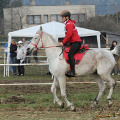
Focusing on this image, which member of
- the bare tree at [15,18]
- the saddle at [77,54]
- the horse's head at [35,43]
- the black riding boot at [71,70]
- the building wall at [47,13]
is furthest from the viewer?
the building wall at [47,13]

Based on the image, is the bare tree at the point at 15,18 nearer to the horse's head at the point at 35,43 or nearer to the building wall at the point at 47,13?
the building wall at the point at 47,13

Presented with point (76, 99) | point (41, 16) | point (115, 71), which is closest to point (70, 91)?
point (76, 99)

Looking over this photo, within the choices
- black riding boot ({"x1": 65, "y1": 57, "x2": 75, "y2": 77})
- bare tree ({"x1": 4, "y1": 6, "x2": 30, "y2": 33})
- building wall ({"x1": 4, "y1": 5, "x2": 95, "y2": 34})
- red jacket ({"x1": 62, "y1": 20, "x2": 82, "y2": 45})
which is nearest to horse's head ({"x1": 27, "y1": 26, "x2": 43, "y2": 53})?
red jacket ({"x1": 62, "y1": 20, "x2": 82, "y2": 45})

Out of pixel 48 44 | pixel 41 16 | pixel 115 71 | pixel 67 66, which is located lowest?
pixel 115 71

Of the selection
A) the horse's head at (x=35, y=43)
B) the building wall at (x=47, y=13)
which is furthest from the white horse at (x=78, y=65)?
the building wall at (x=47, y=13)

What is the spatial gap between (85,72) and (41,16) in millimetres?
65352

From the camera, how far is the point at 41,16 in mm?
73812

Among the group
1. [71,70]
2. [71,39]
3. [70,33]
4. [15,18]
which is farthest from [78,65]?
[15,18]

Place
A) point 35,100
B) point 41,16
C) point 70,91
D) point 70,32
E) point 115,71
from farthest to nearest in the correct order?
point 41,16
point 115,71
point 70,91
point 35,100
point 70,32

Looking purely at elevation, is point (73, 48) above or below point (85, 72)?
above

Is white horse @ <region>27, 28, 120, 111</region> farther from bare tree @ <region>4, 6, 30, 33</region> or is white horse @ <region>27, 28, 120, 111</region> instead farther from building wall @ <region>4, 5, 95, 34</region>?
building wall @ <region>4, 5, 95, 34</region>

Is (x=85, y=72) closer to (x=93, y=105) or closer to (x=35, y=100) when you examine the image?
(x=93, y=105)

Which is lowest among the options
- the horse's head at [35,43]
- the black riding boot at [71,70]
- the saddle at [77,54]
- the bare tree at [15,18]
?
the black riding boot at [71,70]

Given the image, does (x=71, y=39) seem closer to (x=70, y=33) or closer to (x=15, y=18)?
(x=70, y=33)
